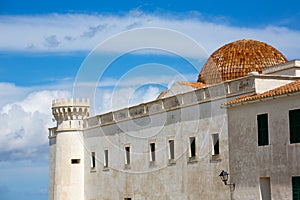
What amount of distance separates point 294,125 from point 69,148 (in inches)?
860

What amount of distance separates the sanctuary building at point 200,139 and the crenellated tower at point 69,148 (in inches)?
2.7

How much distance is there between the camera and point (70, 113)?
4284 centimetres

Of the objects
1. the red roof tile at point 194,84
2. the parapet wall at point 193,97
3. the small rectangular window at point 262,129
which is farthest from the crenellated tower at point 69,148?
the small rectangular window at point 262,129

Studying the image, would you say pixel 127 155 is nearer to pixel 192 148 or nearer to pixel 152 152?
pixel 152 152

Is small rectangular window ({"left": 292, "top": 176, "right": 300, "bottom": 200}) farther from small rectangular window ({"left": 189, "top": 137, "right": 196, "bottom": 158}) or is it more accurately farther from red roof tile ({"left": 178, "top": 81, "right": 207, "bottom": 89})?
red roof tile ({"left": 178, "top": 81, "right": 207, "bottom": 89})

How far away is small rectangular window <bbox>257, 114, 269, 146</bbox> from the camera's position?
2503cm

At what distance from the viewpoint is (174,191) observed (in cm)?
3222

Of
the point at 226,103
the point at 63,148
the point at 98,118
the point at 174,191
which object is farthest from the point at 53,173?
the point at 226,103

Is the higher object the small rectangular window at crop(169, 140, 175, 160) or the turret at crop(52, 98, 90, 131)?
the turret at crop(52, 98, 90, 131)

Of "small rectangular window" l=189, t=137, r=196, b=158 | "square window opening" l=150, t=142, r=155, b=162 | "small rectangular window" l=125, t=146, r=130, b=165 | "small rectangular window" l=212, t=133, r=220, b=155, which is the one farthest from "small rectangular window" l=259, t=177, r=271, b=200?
"small rectangular window" l=125, t=146, r=130, b=165

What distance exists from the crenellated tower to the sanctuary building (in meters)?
0.07

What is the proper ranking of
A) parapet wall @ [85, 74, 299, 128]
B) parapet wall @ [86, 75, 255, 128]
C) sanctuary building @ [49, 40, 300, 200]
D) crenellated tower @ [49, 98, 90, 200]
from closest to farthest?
sanctuary building @ [49, 40, 300, 200], parapet wall @ [85, 74, 299, 128], parapet wall @ [86, 75, 255, 128], crenellated tower @ [49, 98, 90, 200]

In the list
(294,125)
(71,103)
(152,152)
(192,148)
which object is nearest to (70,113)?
(71,103)

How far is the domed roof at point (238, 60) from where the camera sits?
1341 inches
